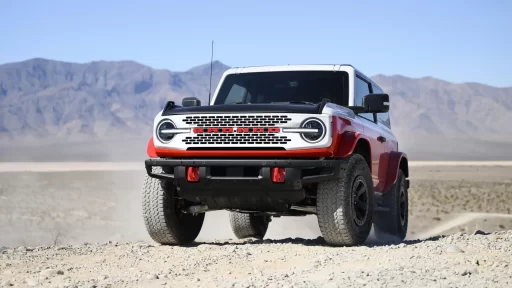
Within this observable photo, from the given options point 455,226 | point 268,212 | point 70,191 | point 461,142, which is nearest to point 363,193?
point 268,212

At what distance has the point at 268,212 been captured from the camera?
28.4 feet

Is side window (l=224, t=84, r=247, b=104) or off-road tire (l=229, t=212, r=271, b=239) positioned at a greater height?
side window (l=224, t=84, r=247, b=104)

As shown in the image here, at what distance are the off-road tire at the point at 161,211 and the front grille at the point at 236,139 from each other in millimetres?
760

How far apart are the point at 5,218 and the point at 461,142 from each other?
14612 centimetres

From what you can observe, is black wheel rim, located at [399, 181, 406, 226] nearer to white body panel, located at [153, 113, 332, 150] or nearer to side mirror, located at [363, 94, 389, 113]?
side mirror, located at [363, 94, 389, 113]

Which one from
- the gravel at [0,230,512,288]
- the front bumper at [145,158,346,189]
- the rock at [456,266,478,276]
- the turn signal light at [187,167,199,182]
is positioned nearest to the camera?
the gravel at [0,230,512,288]

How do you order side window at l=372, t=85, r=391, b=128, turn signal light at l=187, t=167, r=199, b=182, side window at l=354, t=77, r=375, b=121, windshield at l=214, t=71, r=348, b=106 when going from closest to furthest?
turn signal light at l=187, t=167, r=199, b=182 < windshield at l=214, t=71, r=348, b=106 < side window at l=354, t=77, r=375, b=121 < side window at l=372, t=85, r=391, b=128

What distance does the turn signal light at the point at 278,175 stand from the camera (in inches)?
302

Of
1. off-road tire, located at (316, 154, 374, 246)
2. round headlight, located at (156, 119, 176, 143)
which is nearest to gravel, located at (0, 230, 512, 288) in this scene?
off-road tire, located at (316, 154, 374, 246)

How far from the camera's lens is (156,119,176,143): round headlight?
27.0ft

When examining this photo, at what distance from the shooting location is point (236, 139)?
7902 mm

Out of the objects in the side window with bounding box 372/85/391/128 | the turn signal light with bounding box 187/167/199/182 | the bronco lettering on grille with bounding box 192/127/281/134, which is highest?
the side window with bounding box 372/85/391/128

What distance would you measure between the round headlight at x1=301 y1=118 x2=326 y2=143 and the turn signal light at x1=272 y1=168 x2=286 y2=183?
0.41 meters

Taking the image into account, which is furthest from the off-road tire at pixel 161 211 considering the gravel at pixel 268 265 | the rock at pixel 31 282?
the rock at pixel 31 282
